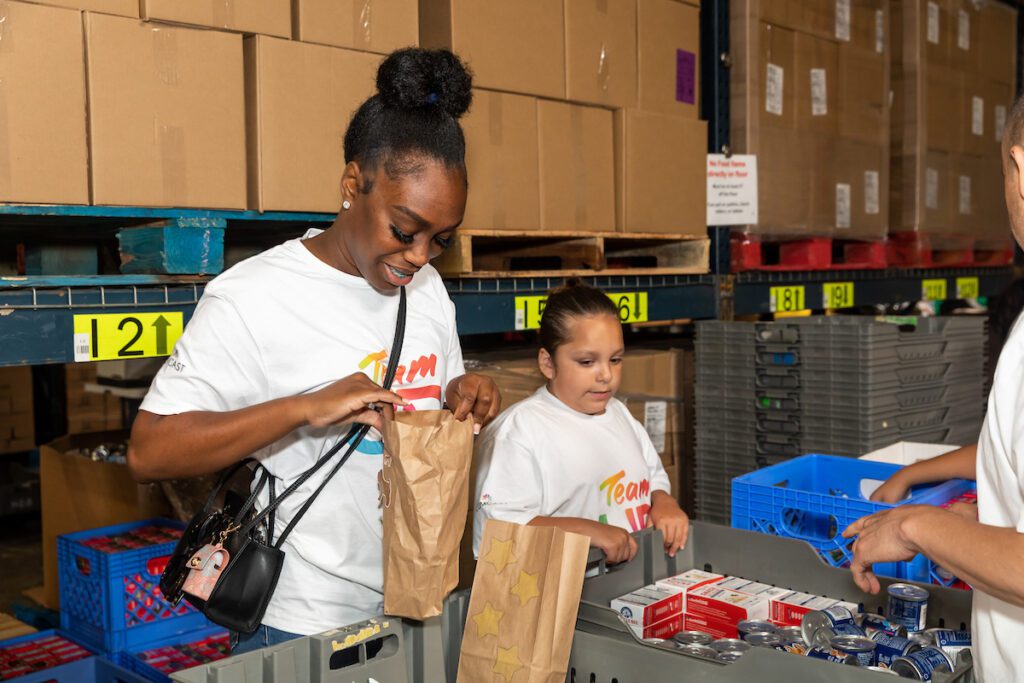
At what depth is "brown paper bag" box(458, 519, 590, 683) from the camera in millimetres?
1664

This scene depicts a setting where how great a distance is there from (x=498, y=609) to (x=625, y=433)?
129 centimetres

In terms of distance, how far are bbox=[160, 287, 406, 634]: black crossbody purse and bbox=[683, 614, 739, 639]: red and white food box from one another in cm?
88

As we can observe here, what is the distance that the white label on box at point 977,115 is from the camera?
573cm

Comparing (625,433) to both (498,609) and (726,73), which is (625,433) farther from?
(726,73)

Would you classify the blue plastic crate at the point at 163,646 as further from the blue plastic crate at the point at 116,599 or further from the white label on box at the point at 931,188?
the white label on box at the point at 931,188

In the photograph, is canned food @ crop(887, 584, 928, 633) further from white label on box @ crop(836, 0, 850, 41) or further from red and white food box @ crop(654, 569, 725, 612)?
white label on box @ crop(836, 0, 850, 41)

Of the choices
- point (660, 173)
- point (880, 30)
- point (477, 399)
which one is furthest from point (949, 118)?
point (477, 399)

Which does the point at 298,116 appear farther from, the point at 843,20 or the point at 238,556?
the point at 843,20

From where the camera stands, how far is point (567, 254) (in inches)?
138

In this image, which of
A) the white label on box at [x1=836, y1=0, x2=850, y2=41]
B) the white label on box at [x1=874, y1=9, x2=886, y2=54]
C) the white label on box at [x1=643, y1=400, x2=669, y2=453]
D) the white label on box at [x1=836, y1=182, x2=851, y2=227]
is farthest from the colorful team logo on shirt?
the white label on box at [x1=874, y1=9, x2=886, y2=54]

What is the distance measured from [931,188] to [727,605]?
12.9 ft

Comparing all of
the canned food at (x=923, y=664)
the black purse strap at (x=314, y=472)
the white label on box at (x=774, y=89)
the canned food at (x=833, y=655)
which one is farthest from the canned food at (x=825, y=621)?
the white label on box at (x=774, y=89)

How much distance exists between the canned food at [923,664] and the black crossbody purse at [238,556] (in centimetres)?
106

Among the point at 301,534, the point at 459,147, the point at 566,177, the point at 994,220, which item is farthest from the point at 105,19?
the point at 994,220
